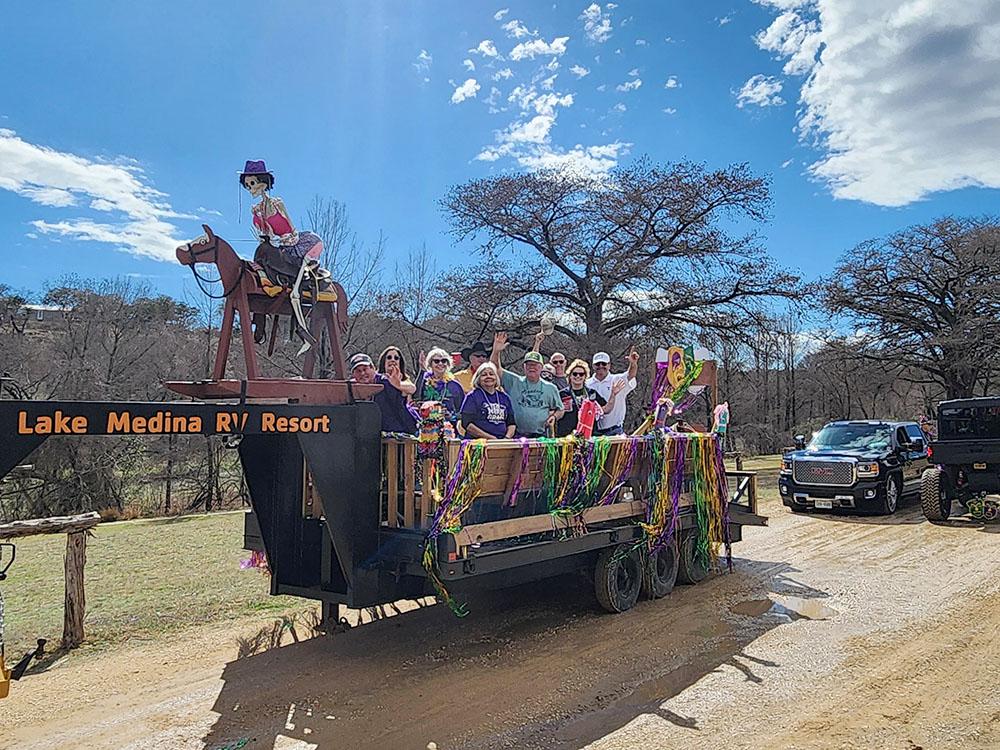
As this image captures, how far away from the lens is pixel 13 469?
4.07m

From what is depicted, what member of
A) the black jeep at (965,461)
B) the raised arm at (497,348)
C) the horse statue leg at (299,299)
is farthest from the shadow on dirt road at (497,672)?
the black jeep at (965,461)

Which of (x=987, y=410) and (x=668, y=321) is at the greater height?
(x=668, y=321)

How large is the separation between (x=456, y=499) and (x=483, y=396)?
1.24 metres

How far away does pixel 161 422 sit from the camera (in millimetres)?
4555

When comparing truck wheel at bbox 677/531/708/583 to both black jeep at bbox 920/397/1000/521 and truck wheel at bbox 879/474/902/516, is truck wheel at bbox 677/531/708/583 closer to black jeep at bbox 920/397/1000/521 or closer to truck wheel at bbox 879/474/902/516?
black jeep at bbox 920/397/1000/521

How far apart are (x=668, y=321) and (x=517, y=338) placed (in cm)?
460

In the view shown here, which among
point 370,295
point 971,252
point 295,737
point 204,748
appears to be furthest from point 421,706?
point 971,252

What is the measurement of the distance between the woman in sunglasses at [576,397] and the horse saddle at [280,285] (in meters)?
2.73

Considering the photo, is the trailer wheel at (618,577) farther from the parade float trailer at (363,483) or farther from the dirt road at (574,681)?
the dirt road at (574,681)

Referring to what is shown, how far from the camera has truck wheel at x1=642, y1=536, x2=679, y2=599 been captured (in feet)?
25.9

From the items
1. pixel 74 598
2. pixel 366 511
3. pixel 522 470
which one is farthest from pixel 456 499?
pixel 74 598

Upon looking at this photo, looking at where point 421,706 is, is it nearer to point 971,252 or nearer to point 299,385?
point 299,385

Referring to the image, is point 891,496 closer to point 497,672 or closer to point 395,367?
point 497,672

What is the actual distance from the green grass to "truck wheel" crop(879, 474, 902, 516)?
10.9 meters
